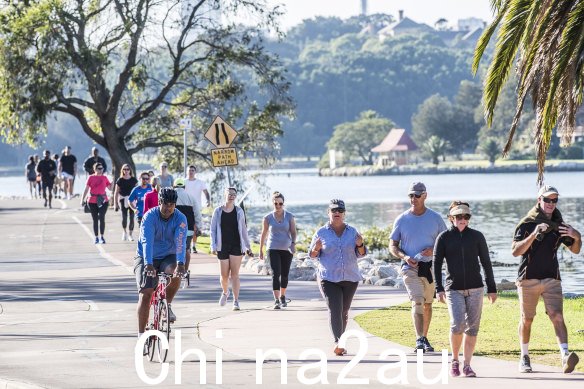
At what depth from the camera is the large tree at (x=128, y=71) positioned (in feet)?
149

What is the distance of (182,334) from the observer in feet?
55.4

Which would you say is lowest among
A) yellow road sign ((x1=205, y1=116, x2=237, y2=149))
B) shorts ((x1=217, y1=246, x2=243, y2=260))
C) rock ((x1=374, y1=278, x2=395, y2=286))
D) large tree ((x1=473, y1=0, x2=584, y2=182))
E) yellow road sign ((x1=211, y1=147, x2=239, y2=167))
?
rock ((x1=374, y1=278, x2=395, y2=286))

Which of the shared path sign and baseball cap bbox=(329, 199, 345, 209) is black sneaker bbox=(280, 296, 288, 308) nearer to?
baseball cap bbox=(329, 199, 345, 209)

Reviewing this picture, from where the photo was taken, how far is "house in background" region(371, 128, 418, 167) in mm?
175500

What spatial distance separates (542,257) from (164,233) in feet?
13.0

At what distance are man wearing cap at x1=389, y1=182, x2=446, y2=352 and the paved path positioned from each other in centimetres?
45

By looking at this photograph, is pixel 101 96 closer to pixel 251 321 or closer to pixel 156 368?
pixel 251 321

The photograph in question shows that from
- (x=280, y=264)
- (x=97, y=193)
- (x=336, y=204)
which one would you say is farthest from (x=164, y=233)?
(x=97, y=193)

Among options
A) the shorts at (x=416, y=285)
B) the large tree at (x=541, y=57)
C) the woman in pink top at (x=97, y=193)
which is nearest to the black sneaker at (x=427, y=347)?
the shorts at (x=416, y=285)

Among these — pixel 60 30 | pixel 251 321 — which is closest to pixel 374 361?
pixel 251 321

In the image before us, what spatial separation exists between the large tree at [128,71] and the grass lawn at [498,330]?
90.8 ft

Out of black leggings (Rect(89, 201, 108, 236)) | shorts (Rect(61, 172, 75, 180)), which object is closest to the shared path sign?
black leggings (Rect(89, 201, 108, 236))

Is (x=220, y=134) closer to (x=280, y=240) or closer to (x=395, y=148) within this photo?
(x=280, y=240)

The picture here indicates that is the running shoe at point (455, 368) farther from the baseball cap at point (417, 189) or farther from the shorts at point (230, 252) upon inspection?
the shorts at point (230, 252)
